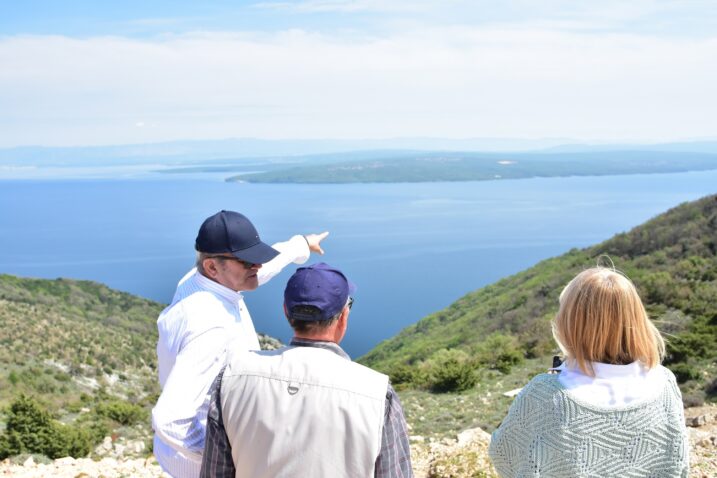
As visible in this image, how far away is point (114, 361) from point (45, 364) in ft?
8.02

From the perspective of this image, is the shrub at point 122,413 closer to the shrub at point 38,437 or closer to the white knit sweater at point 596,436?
the shrub at point 38,437

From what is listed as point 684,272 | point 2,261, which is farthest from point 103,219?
point 684,272

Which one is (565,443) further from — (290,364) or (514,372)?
(514,372)

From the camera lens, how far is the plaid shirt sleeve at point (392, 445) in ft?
5.52

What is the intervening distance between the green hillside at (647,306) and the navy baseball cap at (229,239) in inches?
106

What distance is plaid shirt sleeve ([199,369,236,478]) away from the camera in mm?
1773

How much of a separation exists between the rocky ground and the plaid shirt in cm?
264

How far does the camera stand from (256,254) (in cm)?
232

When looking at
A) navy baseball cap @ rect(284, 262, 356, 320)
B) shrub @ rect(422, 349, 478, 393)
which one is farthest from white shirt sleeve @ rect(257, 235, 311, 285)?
shrub @ rect(422, 349, 478, 393)

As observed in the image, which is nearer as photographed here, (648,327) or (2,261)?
(648,327)

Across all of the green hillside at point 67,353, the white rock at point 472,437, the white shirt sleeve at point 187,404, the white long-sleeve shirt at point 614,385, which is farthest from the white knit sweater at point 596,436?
the green hillside at point 67,353

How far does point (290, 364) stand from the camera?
172 centimetres

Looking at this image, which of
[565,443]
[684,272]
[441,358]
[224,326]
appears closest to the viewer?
[565,443]

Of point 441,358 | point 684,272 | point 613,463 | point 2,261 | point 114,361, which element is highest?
point 613,463
